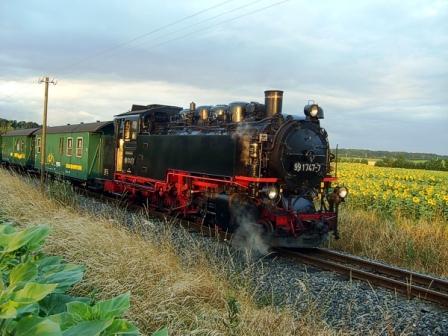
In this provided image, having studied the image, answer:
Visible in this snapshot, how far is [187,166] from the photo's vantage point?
1200 centimetres

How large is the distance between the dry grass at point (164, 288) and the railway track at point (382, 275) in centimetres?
227

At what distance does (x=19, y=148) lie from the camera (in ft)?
99.7

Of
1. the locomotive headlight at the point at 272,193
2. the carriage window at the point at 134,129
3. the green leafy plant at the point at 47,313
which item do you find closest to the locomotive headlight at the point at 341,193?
the locomotive headlight at the point at 272,193

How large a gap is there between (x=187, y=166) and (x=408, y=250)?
17.8 feet

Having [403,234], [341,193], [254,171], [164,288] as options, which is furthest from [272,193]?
[164,288]

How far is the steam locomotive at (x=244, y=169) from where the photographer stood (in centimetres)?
966

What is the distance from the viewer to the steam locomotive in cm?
966

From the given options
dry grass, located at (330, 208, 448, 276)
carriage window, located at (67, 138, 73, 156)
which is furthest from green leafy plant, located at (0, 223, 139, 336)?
carriage window, located at (67, 138, 73, 156)

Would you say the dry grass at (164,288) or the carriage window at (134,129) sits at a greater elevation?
the carriage window at (134,129)

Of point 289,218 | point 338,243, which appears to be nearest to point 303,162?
point 289,218

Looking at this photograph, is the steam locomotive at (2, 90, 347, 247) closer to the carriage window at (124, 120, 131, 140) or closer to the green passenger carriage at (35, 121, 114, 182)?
the carriage window at (124, 120, 131, 140)

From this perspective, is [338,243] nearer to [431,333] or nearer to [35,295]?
[431,333]

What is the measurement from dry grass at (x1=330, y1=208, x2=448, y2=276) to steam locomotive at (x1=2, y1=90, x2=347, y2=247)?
1009 millimetres

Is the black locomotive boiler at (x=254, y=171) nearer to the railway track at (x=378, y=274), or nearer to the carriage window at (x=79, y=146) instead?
the railway track at (x=378, y=274)
